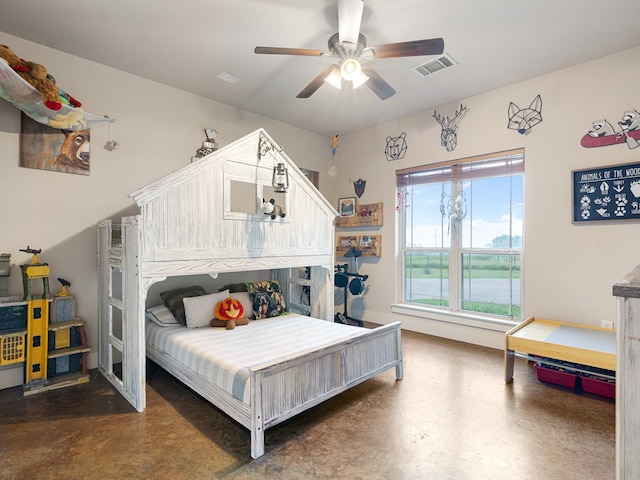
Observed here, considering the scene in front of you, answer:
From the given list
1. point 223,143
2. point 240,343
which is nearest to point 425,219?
point 223,143

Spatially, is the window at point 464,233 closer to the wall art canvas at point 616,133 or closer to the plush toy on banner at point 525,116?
the plush toy on banner at point 525,116

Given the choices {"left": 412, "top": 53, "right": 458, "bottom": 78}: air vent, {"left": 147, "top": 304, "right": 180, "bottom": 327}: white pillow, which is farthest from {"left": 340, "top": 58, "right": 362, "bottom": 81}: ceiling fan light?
{"left": 147, "top": 304, "right": 180, "bottom": 327}: white pillow

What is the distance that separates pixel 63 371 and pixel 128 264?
1.30 meters

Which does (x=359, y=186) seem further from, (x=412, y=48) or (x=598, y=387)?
(x=598, y=387)

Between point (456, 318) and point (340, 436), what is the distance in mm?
2541

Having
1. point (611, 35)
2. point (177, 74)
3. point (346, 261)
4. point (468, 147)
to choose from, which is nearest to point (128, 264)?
point (177, 74)

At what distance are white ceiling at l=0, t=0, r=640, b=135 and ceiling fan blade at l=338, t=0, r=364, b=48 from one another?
0.79ft

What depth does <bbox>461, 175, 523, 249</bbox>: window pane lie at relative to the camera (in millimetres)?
3818

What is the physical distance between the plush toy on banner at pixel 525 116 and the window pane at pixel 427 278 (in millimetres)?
1691

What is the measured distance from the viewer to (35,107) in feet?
8.25

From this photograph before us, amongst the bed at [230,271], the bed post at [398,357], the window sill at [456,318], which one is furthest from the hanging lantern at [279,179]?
the window sill at [456,318]

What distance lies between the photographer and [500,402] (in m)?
2.56

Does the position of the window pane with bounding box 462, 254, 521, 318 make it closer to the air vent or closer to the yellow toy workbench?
the yellow toy workbench

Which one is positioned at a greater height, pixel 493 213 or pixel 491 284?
pixel 493 213
